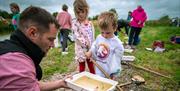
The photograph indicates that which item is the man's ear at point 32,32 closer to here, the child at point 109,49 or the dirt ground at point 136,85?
the child at point 109,49

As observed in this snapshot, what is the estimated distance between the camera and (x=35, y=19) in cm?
180

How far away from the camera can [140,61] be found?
7133 mm

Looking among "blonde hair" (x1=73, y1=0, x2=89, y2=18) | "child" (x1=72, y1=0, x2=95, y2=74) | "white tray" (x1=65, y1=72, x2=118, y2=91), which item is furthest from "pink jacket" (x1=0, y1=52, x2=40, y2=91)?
"child" (x1=72, y1=0, x2=95, y2=74)

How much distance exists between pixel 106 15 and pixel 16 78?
228cm

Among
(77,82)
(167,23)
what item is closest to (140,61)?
(77,82)

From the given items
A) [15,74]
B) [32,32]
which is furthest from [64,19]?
[15,74]

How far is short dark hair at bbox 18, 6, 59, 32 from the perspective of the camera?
1.78m

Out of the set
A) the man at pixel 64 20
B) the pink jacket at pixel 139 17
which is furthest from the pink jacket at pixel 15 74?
the pink jacket at pixel 139 17

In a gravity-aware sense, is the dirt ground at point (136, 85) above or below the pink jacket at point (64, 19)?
below

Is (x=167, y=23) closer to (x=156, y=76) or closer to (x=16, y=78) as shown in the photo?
→ (x=156, y=76)

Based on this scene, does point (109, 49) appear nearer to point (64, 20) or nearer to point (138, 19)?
point (64, 20)

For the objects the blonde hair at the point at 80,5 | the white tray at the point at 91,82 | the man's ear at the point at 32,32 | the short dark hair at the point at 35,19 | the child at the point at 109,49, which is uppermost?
the blonde hair at the point at 80,5

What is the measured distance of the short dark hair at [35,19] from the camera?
1777 millimetres

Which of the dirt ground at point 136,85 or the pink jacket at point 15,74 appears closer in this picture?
the pink jacket at point 15,74
